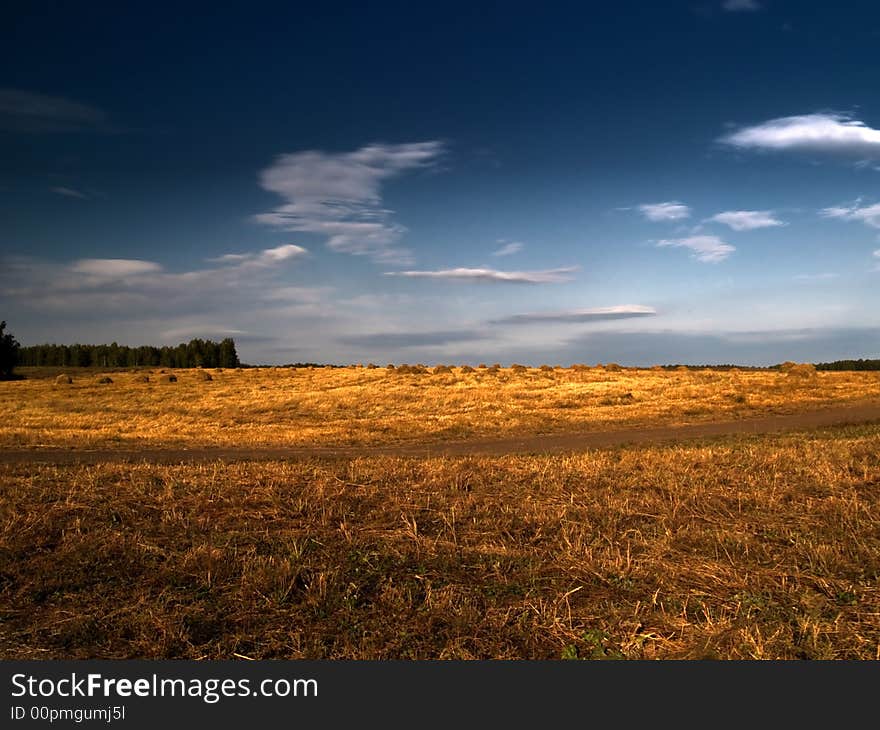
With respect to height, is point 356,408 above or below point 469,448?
above

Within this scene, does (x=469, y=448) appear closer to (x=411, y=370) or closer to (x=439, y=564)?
(x=439, y=564)

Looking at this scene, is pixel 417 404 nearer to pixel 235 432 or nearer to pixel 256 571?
pixel 235 432

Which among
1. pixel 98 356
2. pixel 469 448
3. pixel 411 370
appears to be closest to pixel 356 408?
pixel 469 448

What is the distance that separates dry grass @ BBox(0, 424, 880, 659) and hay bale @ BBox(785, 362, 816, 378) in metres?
59.9

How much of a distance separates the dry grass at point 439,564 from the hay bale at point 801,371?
59893 millimetres

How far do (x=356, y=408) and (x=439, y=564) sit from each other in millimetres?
33813

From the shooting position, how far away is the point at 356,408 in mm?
41875

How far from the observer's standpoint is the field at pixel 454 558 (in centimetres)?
631

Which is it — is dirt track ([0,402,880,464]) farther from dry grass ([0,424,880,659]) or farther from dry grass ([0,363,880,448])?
dry grass ([0,424,880,659])

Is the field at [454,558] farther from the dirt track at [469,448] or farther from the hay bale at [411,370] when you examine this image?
the hay bale at [411,370]

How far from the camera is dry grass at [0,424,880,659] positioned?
6.29 m

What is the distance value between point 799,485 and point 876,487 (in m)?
1.48

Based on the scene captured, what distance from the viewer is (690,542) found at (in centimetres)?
955

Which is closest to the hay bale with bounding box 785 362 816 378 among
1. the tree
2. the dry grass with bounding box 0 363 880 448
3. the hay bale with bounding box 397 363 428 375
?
the dry grass with bounding box 0 363 880 448
